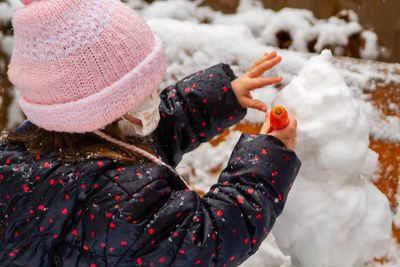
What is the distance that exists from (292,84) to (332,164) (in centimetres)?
19

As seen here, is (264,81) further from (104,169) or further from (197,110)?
(104,169)

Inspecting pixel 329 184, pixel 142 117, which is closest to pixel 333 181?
pixel 329 184

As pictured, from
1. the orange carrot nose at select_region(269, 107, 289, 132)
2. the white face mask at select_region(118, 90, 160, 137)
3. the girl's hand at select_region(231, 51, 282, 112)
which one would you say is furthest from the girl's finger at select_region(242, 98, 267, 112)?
the white face mask at select_region(118, 90, 160, 137)

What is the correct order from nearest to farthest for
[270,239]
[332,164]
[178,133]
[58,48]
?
[58,48] → [332,164] → [178,133] → [270,239]

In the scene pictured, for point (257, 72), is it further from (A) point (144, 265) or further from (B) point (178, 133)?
(A) point (144, 265)

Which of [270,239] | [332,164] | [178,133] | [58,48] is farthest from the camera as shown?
[270,239]

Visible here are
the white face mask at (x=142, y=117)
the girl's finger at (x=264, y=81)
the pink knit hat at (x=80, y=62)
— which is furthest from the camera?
the girl's finger at (x=264, y=81)

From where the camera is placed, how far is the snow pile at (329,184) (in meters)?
0.84

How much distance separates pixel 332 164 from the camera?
0.85 m

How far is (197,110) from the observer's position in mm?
949

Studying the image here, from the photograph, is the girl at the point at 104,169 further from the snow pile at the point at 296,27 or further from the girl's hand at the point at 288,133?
the snow pile at the point at 296,27

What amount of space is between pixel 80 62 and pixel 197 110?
36 centimetres

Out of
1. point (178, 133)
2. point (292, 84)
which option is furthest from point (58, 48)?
point (292, 84)

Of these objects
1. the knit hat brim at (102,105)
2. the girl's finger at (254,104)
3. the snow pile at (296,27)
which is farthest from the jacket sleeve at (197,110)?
the snow pile at (296,27)
